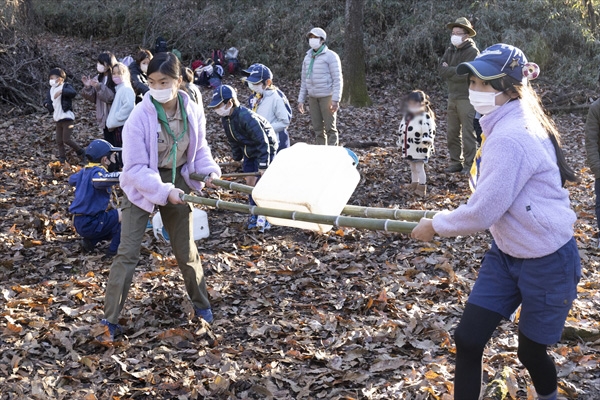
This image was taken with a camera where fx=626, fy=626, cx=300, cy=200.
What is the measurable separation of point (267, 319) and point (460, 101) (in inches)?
239

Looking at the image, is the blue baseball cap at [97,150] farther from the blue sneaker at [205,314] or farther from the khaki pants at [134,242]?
the blue sneaker at [205,314]

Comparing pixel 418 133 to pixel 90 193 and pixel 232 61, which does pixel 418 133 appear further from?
pixel 232 61

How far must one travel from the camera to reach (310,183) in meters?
3.99

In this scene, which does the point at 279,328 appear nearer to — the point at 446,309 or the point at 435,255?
the point at 446,309

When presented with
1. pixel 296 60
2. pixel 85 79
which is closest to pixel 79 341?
pixel 85 79

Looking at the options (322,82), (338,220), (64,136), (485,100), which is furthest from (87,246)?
(485,100)

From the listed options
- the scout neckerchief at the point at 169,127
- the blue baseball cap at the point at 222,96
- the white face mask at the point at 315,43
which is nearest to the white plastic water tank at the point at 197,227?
the blue baseball cap at the point at 222,96

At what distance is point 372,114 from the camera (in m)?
15.3

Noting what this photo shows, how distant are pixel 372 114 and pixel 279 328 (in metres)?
10.6

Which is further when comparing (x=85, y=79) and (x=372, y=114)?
(x=372, y=114)

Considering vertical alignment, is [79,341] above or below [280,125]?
below

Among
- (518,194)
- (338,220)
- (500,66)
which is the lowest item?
(338,220)

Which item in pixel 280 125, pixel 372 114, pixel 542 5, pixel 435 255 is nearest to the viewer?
pixel 435 255

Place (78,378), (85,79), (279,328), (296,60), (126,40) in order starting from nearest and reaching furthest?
(78,378)
(279,328)
(85,79)
(296,60)
(126,40)
